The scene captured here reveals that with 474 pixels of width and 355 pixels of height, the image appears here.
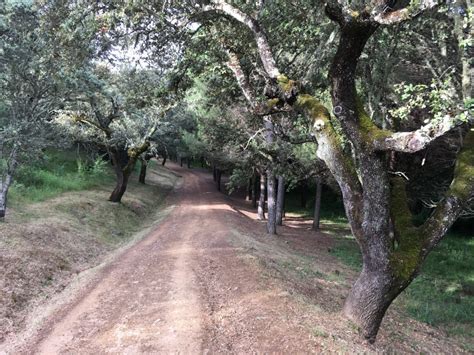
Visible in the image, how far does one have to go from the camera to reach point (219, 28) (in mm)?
10008

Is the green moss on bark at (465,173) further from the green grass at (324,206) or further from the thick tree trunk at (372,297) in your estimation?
the green grass at (324,206)

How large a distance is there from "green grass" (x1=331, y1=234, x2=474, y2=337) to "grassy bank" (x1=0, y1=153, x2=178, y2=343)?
9.58 metres

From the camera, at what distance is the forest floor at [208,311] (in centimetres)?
699

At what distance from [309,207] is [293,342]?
1198 inches

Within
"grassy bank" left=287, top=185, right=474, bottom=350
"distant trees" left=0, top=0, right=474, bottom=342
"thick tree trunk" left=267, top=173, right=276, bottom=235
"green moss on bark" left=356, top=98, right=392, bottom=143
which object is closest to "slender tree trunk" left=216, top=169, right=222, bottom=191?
"grassy bank" left=287, top=185, right=474, bottom=350

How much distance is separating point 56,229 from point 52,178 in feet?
29.2

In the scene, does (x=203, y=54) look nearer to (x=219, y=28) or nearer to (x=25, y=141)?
(x=219, y=28)

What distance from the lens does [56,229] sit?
47.8ft

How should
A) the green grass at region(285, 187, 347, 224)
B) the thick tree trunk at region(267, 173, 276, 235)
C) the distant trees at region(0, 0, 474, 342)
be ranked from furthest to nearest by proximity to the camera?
the green grass at region(285, 187, 347, 224)
the thick tree trunk at region(267, 173, 276, 235)
the distant trees at region(0, 0, 474, 342)

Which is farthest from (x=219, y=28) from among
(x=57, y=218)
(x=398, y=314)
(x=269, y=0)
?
(x=57, y=218)

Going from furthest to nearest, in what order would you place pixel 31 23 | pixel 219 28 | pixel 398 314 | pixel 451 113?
pixel 31 23
pixel 398 314
pixel 219 28
pixel 451 113

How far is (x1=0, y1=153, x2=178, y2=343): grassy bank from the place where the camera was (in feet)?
32.3

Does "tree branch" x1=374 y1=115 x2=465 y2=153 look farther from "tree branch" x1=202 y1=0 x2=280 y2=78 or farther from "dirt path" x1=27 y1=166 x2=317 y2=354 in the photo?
"dirt path" x1=27 y1=166 x2=317 y2=354

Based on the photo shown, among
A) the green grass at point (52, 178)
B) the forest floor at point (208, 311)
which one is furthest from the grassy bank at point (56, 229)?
the forest floor at point (208, 311)
